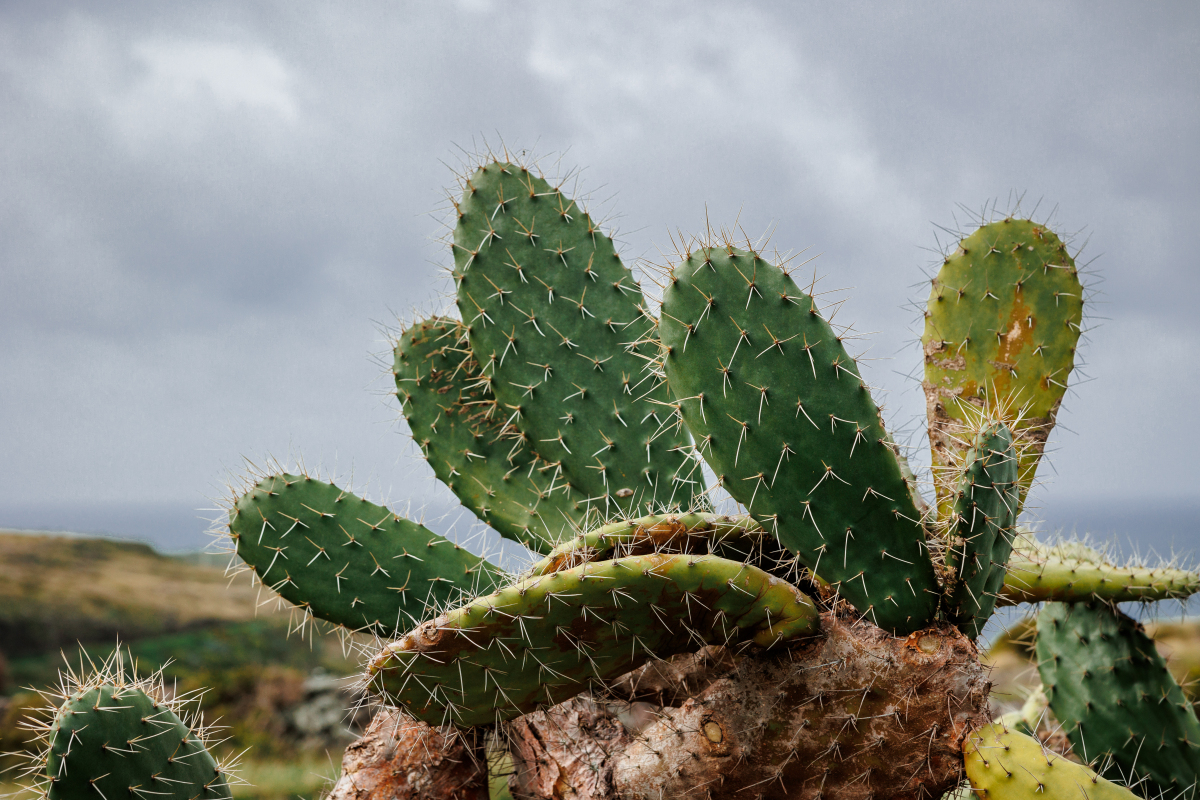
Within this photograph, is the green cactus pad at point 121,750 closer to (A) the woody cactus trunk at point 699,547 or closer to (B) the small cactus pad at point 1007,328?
(A) the woody cactus trunk at point 699,547

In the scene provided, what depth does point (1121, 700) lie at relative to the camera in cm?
176

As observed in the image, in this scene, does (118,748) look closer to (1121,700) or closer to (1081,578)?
(1081,578)

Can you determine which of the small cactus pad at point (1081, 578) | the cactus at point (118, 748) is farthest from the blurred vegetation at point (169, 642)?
the small cactus pad at point (1081, 578)

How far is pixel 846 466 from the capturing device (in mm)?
1015

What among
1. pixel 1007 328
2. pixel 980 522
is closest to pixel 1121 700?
pixel 1007 328

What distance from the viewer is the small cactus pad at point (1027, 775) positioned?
99 centimetres

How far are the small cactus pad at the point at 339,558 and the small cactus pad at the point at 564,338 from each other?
30 centimetres

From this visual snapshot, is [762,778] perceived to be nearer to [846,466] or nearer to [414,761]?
[846,466]

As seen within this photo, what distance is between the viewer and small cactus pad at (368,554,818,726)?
0.95 m

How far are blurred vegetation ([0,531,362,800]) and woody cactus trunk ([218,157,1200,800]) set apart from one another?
5005mm

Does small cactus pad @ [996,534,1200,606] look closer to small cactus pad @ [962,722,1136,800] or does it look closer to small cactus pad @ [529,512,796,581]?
small cactus pad @ [962,722,1136,800]

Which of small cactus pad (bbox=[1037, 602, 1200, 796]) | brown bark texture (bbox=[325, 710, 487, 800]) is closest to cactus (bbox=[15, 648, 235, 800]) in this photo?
brown bark texture (bbox=[325, 710, 487, 800])

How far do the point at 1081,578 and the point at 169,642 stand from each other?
7835 millimetres

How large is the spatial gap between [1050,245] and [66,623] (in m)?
8.12
